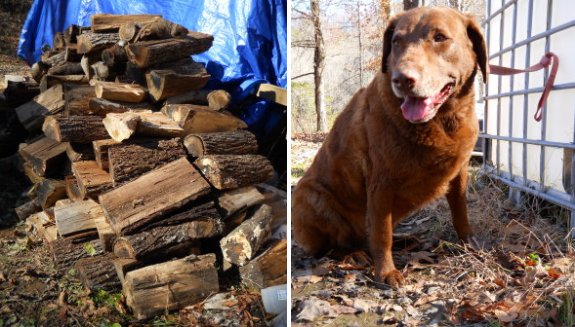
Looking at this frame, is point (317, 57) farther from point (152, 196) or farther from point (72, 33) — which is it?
point (72, 33)

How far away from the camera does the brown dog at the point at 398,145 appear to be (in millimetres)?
1699

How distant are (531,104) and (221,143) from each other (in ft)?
6.00

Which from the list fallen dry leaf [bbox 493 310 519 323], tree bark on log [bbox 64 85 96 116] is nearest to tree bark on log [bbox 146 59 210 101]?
tree bark on log [bbox 64 85 96 116]

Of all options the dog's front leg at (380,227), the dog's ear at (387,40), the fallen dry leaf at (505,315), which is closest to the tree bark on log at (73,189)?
the dog's front leg at (380,227)

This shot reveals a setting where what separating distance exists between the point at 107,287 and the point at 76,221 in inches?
18.7

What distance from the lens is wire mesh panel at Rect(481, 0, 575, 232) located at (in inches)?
96.0

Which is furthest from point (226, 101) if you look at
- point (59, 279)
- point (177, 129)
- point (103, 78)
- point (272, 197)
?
point (59, 279)

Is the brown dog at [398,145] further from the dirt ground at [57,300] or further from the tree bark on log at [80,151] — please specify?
the tree bark on log at [80,151]

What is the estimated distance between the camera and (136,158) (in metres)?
2.75

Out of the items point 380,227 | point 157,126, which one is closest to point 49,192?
point 157,126

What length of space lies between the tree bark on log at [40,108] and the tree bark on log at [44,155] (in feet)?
0.69

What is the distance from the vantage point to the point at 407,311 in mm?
1700

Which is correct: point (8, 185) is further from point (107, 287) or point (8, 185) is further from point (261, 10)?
point (261, 10)

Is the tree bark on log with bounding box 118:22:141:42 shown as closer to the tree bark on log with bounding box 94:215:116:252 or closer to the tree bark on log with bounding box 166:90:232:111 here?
the tree bark on log with bounding box 166:90:232:111
